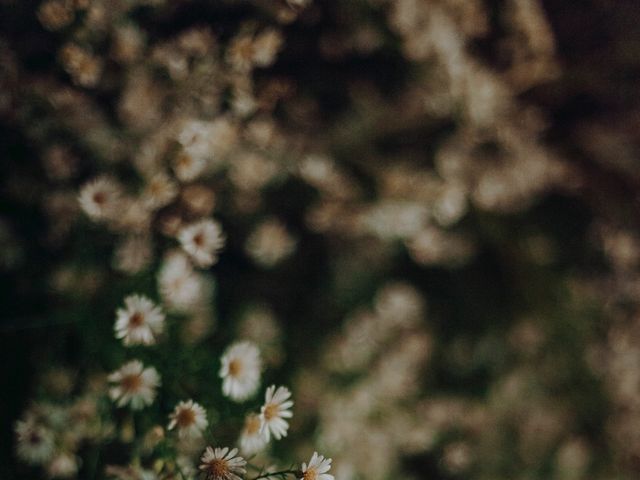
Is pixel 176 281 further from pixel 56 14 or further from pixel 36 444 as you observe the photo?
pixel 56 14

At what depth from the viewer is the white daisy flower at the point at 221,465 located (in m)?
0.60

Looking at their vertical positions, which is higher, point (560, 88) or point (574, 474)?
point (560, 88)

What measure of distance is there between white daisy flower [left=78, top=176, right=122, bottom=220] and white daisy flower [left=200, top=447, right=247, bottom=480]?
1.60 ft

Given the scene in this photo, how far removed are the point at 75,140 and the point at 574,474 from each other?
5.16 feet

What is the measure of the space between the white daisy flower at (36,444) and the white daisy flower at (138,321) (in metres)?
0.20

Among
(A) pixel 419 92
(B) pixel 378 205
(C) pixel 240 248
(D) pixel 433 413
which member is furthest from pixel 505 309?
(C) pixel 240 248

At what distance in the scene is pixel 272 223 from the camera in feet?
4.55

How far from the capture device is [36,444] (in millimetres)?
839

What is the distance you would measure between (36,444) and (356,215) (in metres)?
0.83

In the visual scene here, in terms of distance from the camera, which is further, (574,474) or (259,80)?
(574,474)

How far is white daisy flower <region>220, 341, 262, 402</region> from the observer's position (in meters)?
0.80

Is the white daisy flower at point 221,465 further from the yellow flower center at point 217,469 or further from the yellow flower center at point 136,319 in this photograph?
the yellow flower center at point 136,319

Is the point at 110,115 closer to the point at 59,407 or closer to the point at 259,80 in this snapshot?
the point at 259,80

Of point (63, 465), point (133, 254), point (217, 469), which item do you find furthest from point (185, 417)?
point (133, 254)
